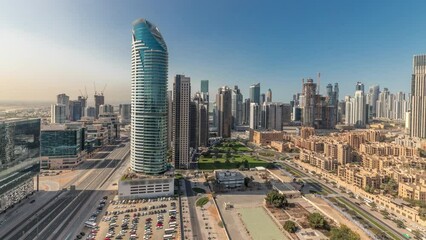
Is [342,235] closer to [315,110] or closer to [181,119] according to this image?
[181,119]

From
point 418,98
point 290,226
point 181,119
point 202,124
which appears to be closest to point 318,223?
point 290,226

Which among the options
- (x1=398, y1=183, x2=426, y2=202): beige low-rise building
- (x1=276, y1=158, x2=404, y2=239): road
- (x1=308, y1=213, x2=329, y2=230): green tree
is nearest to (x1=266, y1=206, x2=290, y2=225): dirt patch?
(x1=308, y1=213, x2=329, y2=230): green tree

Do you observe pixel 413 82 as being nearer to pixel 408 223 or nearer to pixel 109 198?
pixel 408 223

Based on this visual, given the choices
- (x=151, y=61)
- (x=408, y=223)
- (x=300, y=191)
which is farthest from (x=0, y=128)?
(x=408, y=223)

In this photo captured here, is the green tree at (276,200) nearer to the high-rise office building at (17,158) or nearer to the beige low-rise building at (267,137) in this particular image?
the high-rise office building at (17,158)

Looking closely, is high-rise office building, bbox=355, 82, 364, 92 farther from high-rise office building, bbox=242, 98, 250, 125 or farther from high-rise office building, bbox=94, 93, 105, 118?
high-rise office building, bbox=94, 93, 105, 118

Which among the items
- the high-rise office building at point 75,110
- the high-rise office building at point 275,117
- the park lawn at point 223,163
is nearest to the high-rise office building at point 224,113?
the high-rise office building at point 275,117

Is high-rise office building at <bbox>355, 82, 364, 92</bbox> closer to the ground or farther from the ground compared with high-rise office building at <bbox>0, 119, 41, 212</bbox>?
farther from the ground
